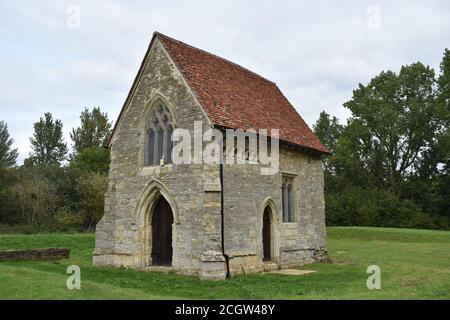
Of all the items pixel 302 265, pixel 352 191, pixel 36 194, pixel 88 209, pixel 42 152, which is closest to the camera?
pixel 302 265

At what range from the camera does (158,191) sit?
15.9 metres

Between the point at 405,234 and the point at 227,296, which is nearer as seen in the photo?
the point at 227,296

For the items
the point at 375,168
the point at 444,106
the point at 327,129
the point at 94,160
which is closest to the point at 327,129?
the point at 327,129

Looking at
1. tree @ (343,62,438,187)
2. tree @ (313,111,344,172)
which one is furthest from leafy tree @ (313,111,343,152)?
tree @ (343,62,438,187)

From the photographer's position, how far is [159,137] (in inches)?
641

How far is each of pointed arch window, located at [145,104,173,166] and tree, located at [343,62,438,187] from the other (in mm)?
35519

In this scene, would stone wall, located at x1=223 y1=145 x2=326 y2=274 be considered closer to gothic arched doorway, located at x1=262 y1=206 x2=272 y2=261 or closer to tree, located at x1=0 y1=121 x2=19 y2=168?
gothic arched doorway, located at x1=262 y1=206 x2=272 y2=261

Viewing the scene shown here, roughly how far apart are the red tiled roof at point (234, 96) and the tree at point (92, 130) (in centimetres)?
4121

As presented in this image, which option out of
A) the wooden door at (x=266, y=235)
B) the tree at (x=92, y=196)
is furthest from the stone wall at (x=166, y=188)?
the tree at (x=92, y=196)

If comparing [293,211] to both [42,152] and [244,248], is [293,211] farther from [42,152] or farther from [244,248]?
[42,152]

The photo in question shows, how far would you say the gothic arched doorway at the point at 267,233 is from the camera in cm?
1684

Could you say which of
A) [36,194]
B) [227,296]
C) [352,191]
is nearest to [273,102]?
[227,296]

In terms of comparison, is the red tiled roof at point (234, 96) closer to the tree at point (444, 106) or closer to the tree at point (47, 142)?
the tree at point (444, 106)

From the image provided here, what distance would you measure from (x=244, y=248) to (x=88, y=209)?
27540 mm
